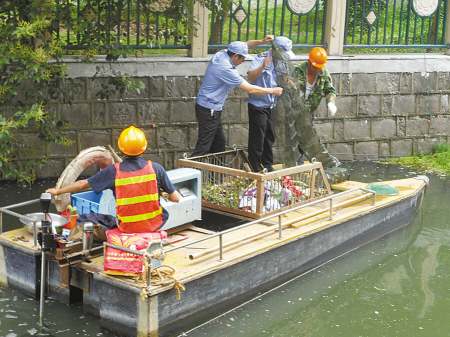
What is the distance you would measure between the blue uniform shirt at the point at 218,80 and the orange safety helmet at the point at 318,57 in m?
1.05

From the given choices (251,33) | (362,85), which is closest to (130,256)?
(362,85)

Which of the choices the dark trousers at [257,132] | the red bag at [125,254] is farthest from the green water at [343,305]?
the dark trousers at [257,132]

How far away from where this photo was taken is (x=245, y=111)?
10656 millimetres

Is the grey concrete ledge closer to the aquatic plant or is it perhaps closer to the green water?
the aquatic plant

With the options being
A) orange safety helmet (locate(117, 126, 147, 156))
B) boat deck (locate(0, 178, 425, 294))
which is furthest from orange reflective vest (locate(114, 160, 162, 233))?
boat deck (locate(0, 178, 425, 294))

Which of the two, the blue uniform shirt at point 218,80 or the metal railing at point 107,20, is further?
the metal railing at point 107,20

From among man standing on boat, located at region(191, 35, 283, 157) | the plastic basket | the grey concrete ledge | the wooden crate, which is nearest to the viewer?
the plastic basket

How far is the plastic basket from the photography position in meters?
6.10

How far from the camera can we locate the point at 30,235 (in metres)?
5.95

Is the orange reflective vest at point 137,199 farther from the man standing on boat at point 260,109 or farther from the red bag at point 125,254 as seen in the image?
the man standing on boat at point 260,109

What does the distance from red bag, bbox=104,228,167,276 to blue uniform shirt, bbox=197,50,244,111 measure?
3.15m

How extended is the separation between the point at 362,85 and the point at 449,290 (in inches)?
228

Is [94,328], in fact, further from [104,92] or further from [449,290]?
[104,92]

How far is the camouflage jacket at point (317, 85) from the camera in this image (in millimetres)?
8172
